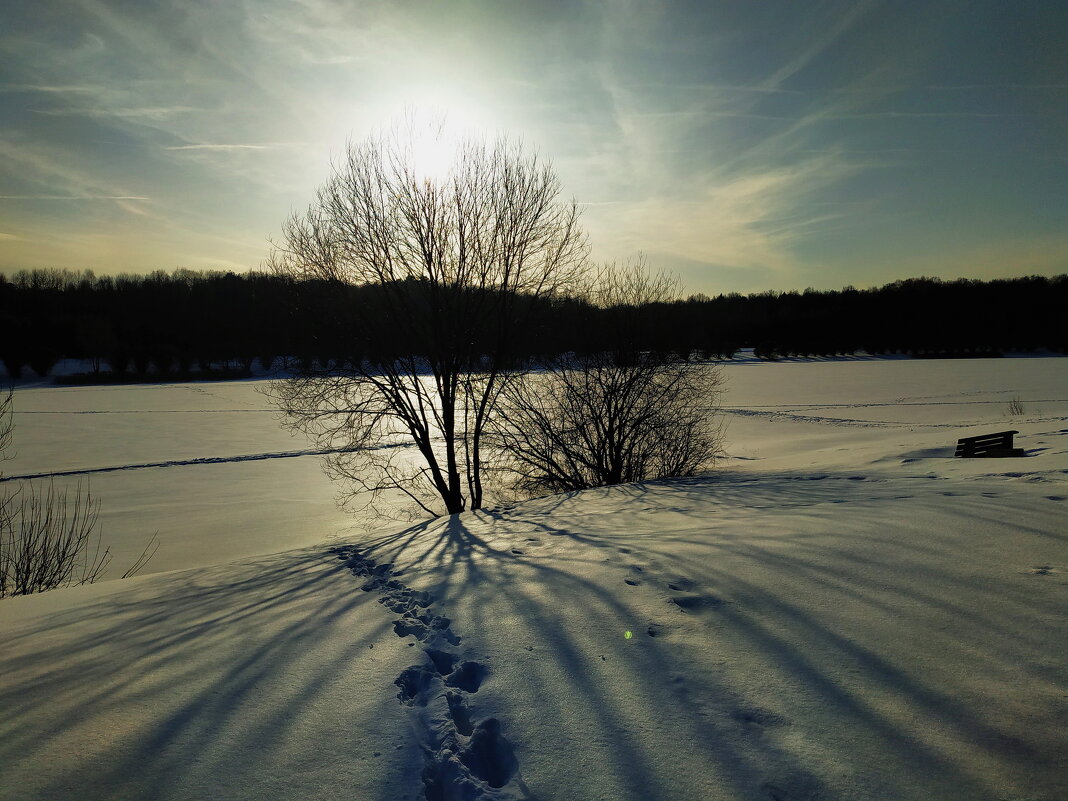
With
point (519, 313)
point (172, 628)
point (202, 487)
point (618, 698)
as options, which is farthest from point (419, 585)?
point (202, 487)

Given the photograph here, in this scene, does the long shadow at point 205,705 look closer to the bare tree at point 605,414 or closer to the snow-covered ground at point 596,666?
the snow-covered ground at point 596,666

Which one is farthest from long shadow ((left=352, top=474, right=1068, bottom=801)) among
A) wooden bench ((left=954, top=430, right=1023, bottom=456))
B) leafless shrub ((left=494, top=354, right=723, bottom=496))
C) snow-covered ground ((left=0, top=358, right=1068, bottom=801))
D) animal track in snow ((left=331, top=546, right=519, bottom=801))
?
leafless shrub ((left=494, top=354, right=723, bottom=496))

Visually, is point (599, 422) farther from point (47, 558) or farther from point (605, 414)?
point (47, 558)

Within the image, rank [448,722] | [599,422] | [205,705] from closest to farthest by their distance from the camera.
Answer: [448,722] < [205,705] < [599,422]

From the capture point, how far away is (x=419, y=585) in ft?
15.4

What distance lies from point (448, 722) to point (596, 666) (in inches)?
32.6

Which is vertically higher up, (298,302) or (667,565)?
(298,302)

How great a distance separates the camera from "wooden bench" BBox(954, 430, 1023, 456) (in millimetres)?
10979

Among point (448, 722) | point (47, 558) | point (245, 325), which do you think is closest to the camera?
point (448, 722)

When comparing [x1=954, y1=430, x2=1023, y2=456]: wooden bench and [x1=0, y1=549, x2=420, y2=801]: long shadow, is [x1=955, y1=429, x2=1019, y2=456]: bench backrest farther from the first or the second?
[x1=0, y1=549, x2=420, y2=801]: long shadow

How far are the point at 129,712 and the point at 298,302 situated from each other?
10706 millimetres

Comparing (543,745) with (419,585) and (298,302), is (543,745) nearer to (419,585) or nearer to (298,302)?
(419,585)

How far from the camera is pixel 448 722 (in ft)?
8.65

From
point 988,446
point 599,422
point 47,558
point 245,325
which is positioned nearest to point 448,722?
point 47,558
